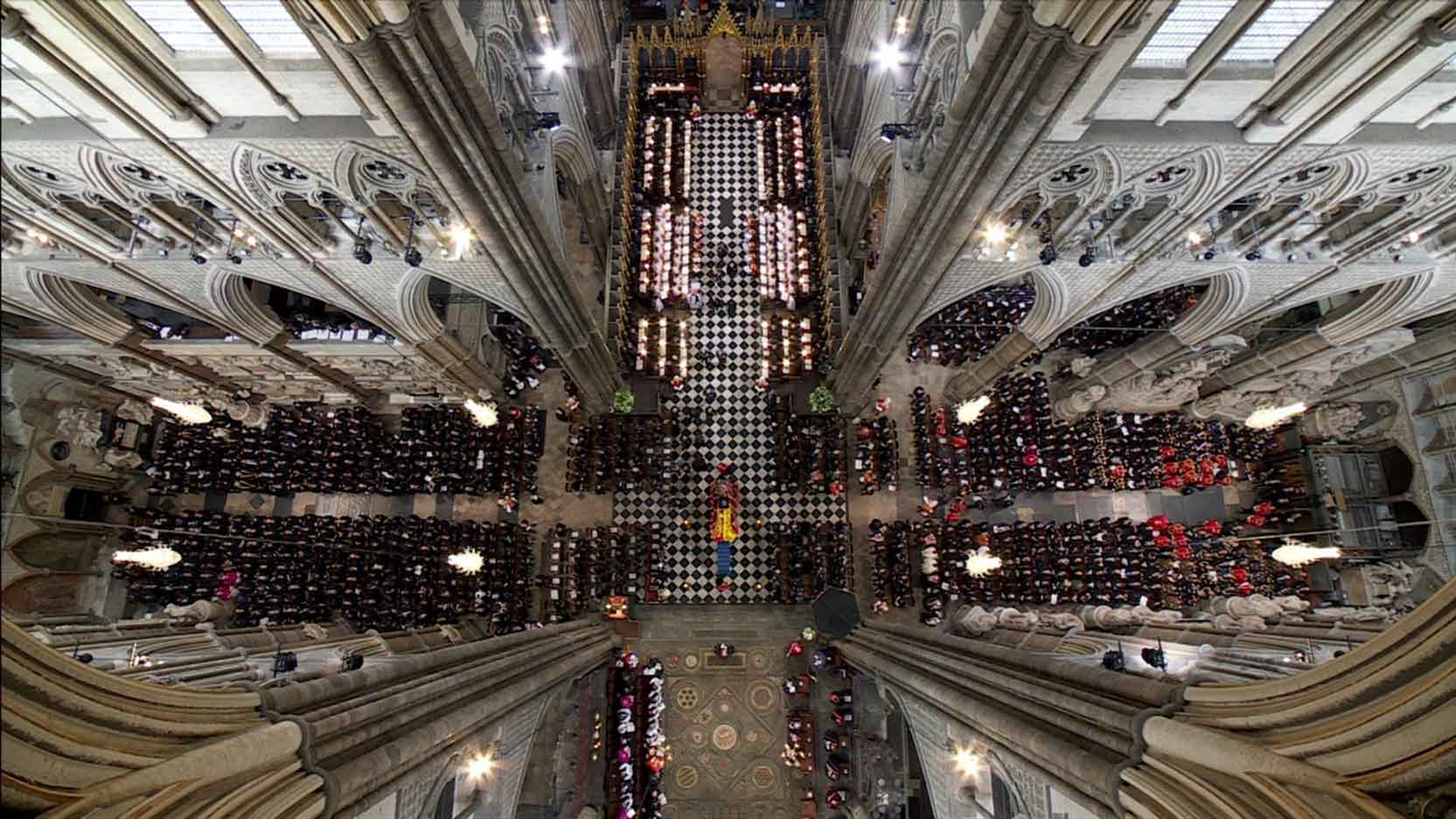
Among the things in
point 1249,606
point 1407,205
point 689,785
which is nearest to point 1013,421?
point 1249,606

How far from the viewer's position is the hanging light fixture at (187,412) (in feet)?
35.0

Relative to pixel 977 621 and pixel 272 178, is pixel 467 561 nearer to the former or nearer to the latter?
pixel 272 178

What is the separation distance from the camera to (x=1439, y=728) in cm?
273

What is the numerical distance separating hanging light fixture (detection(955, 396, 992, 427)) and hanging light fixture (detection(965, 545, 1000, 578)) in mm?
3148

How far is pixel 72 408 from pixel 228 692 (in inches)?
167

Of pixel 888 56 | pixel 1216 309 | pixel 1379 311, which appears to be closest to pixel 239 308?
pixel 888 56

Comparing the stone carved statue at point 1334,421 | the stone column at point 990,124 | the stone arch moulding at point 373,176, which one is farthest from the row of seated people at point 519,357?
the stone carved statue at point 1334,421

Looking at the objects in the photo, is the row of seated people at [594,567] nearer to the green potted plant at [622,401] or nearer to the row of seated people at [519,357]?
the green potted plant at [622,401]

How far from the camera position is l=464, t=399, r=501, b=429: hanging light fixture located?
557 inches

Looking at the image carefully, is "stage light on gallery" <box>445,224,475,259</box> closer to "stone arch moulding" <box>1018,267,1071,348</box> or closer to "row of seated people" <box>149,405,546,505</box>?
"row of seated people" <box>149,405,546,505</box>

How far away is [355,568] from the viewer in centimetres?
1376

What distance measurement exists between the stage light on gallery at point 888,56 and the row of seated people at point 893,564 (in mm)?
9784

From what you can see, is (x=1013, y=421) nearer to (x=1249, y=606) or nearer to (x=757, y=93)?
(x=1249, y=606)

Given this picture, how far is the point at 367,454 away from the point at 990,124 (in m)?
14.9
